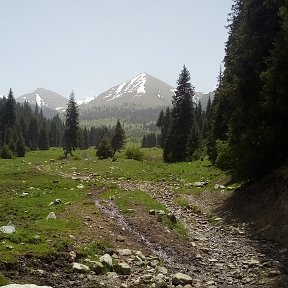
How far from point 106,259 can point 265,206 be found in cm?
1026

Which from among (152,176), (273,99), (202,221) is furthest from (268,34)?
(152,176)

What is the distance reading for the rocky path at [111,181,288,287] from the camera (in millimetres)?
12867

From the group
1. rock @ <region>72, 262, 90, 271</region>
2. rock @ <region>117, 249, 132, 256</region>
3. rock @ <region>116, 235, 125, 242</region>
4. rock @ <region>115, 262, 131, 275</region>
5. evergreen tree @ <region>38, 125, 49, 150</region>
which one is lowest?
rock @ <region>115, 262, 131, 275</region>

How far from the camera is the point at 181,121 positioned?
64.8 metres

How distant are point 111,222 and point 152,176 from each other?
2048 cm

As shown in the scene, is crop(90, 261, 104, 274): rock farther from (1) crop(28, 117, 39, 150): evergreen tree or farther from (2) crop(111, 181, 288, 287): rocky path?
(1) crop(28, 117, 39, 150): evergreen tree

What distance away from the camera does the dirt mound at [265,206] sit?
1749cm

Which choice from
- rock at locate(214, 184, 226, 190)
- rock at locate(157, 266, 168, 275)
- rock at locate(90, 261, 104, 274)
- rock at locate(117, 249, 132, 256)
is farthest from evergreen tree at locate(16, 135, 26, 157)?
rock at locate(157, 266, 168, 275)

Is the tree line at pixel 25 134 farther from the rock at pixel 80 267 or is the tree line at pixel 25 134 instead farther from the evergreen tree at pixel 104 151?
the rock at pixel 80 267

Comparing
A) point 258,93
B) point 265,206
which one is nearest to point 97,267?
point 265,206

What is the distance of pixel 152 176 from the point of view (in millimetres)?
39625

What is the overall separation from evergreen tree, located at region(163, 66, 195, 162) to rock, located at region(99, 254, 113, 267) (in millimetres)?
48837

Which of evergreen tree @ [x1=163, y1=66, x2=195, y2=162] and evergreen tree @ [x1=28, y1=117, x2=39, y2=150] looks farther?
evergreen tree @ [x1=28, y1=117, x2=39, y2=150]

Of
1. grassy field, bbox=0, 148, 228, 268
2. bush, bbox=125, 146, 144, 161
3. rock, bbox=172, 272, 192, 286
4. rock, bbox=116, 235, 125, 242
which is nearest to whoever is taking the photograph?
rock, bbox=172, 272, 192, 286
